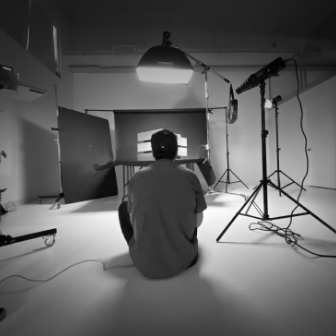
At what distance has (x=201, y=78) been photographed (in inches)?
166

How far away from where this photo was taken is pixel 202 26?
377cm

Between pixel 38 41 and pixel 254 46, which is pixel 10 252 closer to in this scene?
pixel 38 41

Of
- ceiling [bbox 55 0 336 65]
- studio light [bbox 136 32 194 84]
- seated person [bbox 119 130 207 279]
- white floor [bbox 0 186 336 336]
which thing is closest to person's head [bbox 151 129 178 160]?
seated person [bbox 119 130 207 279]

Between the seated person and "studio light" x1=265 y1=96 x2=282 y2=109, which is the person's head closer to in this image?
the seated person

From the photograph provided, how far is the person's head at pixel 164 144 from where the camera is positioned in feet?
2.78

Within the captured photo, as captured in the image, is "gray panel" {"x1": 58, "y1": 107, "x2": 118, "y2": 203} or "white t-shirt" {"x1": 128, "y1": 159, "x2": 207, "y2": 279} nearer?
"white t-shirt" {"x1": 128, "y1": 159, "x2": 207, "y2": 279}

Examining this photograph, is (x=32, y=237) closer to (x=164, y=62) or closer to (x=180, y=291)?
(x=180, y=291)

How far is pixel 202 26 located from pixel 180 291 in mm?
4786

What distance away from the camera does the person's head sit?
0.85 meters

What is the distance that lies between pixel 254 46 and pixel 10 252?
207 inches

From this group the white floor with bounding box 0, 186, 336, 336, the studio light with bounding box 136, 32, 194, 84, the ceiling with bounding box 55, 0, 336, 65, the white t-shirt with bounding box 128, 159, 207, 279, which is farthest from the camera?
the ceiling with bounding box 55, 0, 336, 65

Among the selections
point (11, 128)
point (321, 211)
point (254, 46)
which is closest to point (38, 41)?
point (11, 128)

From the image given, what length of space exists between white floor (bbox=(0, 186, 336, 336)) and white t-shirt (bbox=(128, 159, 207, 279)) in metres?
0.10

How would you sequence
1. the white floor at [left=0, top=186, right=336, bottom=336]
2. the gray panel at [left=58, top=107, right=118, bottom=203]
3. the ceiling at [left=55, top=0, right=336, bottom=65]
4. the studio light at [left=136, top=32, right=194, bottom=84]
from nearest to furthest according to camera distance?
the white floor at [left=0, top=186, right=336, bottom=336] < the studio light at [left=136, top=32, right=194, bottom=84] < the gray panel at [left=58, top=107, right=118, bottom=203] < the ceiling at [left=55, top=0, right=336, bottom=65]
